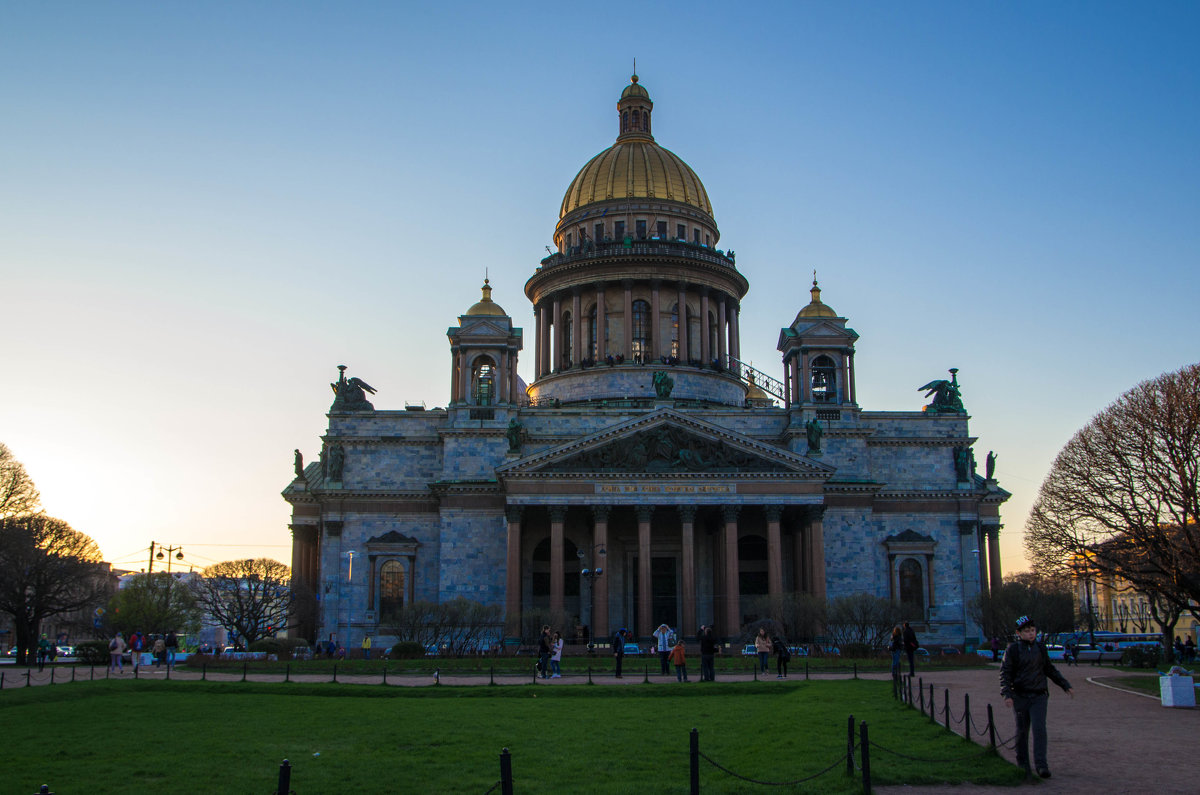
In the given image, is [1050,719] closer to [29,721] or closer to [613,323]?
[29,721]

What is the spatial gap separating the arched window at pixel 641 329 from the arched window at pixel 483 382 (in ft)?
35.3

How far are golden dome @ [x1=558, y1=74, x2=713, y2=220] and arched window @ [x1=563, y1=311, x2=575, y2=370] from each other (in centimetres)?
825

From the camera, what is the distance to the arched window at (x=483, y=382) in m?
67.1

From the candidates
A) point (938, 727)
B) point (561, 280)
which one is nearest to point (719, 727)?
point (938, 727)

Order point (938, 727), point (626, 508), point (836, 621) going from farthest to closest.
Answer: point (626, 508)
point (836, 621)
point (938, 727)

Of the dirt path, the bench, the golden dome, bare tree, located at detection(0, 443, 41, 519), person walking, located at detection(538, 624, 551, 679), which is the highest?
the golden dome

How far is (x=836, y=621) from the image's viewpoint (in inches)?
2135

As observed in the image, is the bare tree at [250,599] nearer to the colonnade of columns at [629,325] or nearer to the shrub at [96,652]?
the shrub at [96,652]

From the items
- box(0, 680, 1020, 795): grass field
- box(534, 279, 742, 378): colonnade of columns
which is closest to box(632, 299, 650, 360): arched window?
box(534, 279, 742, 378): colonnade of columns

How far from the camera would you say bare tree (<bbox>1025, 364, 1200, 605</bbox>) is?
36219 mm

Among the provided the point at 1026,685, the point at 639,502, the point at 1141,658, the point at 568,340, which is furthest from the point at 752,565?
the point at 1026,685

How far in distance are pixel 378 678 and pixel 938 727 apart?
2218 cm

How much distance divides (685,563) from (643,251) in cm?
2402

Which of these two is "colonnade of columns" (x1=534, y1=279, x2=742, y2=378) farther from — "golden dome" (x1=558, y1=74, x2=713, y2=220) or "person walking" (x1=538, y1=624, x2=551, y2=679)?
"person walking" (x1=538, y1=624, x2=551, y2=679)
